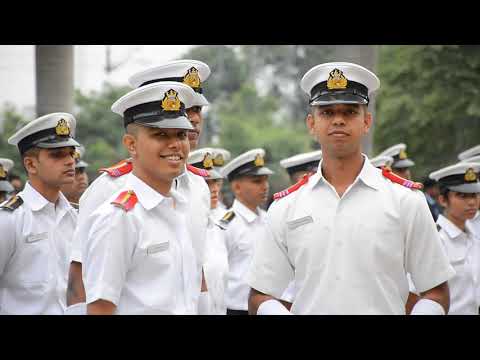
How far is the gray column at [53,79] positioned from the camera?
9.08 metres

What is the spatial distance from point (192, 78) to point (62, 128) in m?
1.09

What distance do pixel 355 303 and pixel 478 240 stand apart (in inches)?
128

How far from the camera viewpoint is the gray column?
29.8 ft

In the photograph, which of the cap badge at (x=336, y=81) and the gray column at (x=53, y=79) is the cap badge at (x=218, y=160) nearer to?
the gray column at (x=53, y=79)

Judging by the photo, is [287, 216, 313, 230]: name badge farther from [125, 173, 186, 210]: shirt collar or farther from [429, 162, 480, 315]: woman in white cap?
[429, 162, 480, 315]: woman in white cap

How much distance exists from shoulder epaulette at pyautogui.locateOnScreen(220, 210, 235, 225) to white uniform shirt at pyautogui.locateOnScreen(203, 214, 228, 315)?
0.67 meters

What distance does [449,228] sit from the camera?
6.68 metres

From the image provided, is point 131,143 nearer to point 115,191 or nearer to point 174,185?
point 174,185

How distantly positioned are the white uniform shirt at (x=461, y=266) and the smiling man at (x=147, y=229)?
122 inches

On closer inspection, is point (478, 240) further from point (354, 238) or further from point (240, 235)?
point (354, 238)

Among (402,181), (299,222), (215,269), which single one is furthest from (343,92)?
(215,269)

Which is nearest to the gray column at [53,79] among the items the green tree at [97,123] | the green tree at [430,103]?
the green tree at [430,103]

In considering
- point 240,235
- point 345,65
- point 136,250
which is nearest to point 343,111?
point 345,65

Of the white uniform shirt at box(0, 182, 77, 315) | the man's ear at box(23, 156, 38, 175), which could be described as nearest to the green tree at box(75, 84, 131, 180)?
the man's ear at box(23, 156, 38, 175)
